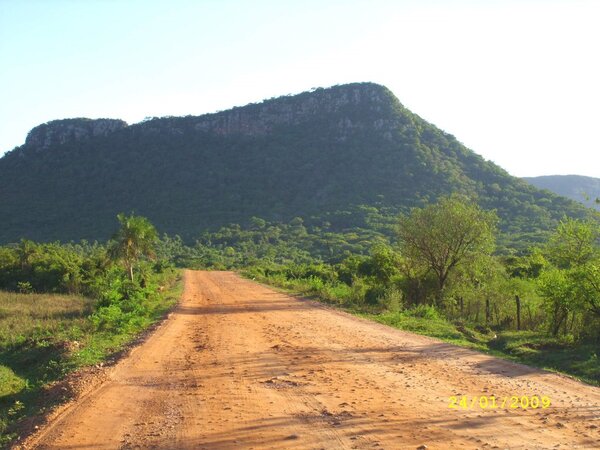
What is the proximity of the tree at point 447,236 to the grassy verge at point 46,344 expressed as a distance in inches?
489

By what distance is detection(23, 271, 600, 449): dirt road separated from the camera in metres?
6.26

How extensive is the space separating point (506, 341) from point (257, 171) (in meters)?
90.2

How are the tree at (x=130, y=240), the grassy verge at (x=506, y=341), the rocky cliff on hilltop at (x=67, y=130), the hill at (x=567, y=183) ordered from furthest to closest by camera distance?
the hill at (x=567, y=183) → the rocky cliff on hilltop at (x=67, y=130) → the tree at (x=130, y=240) → the grassy verge at (x=506, y=341)

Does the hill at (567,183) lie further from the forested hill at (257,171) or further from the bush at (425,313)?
the bush at (425,313)

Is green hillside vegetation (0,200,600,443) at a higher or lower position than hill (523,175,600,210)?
lower

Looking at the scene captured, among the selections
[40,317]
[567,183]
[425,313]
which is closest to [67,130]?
[40,317]

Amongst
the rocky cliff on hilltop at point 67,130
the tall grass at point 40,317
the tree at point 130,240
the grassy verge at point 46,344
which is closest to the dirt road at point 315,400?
the grassy verge at point 46,344

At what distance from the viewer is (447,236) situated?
80.2ft

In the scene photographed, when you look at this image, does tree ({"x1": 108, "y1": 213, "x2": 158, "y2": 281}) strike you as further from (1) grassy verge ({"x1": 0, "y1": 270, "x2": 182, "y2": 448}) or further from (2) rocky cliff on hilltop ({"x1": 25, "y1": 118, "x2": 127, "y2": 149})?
(2) rocky cliff on hilltop ({"x1": 25, "y1": 118, "x2": 127, "y2": 149})

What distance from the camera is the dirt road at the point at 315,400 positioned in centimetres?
626

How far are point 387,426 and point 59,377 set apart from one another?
7.64 m

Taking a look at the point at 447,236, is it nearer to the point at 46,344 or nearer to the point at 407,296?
the point at 407,296

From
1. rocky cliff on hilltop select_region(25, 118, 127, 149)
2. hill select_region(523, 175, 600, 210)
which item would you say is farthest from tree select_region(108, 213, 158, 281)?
hill select_region(523, 175, 600, 210)

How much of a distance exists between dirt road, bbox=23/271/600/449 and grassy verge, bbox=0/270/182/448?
1.32 meters
